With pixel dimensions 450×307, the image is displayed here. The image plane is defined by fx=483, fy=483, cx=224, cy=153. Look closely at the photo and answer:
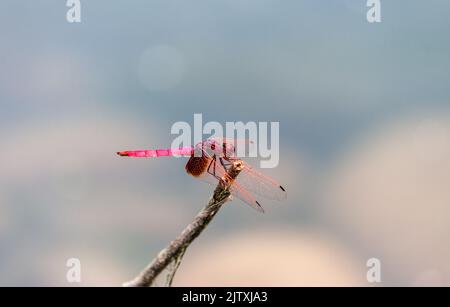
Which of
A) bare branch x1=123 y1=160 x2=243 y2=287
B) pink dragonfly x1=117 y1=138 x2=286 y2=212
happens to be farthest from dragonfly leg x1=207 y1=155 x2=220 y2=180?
bare branch x1=123 y1=160 x2=243 y2=287

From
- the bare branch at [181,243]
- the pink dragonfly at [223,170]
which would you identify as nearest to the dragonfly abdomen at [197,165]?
the pink dragonfly at [223,170]

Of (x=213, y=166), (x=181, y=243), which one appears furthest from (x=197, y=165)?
(x=181, y=243)

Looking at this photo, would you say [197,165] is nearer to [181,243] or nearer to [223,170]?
[223,170]

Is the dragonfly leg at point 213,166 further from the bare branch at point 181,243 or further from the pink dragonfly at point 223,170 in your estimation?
the bare branch at point 181,243
